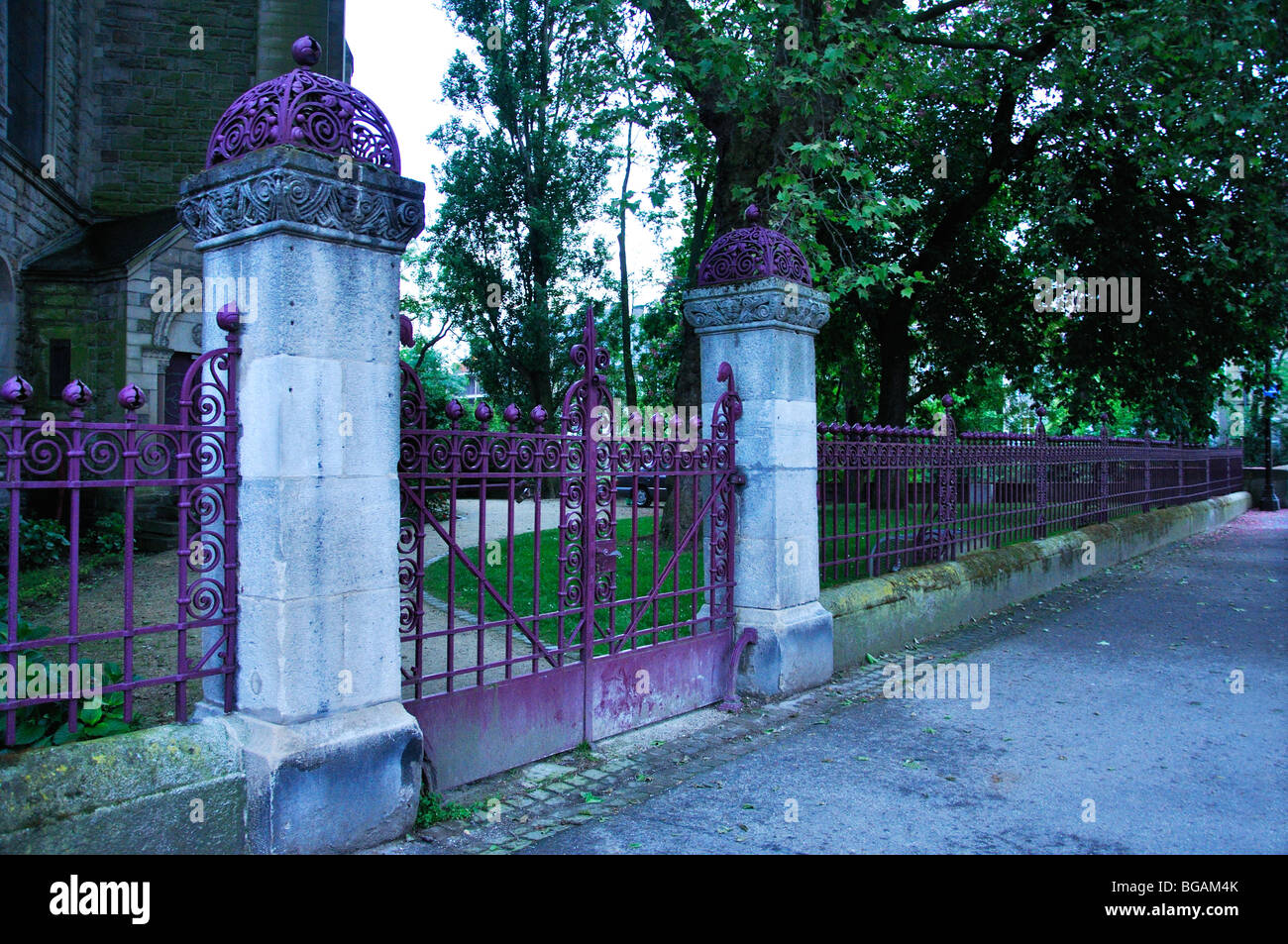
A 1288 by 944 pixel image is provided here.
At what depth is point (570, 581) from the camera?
516 cm

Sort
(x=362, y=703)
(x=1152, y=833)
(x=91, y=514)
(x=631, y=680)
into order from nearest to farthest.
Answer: (x=362, y=703)
(x=1152, y=833)
(x=631, y=680)
(x=91, y=514)

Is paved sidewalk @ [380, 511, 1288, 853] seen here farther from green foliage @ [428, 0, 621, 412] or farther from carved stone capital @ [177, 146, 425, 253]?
green foliage @ [428, 0, 621, 412]

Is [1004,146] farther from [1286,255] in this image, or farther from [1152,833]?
[1152,833]

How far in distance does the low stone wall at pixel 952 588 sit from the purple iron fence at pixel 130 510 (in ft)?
15.6

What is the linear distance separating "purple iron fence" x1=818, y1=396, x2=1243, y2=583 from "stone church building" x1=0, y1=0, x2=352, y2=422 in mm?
9318

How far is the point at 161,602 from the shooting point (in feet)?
29.0

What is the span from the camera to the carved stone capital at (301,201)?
3555 millimetres

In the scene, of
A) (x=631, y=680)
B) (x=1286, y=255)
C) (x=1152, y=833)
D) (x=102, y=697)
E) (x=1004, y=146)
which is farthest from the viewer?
(x=1004, y=146)

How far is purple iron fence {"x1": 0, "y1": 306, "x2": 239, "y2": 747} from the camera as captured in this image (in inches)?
118

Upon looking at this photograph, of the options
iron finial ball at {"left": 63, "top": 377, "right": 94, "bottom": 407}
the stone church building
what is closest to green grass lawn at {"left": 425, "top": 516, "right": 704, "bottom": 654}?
iron finial ball at {"left": 63, "top": 377, "right": 94, "bottom": 407}

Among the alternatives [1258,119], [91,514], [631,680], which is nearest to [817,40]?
[1258,119]

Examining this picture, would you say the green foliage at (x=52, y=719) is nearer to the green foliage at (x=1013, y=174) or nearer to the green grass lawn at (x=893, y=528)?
the green grass lawn at (x=893, y=528)

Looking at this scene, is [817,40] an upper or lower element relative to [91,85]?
lower

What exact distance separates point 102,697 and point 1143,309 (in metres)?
17.9
